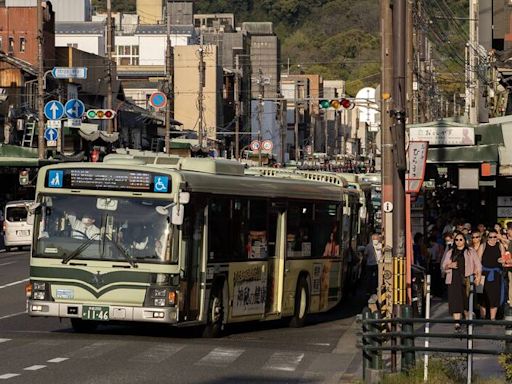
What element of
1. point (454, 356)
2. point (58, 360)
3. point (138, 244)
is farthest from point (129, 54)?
point (454, 356)

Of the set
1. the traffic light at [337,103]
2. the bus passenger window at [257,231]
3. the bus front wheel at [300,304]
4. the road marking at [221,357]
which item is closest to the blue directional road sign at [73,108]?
the traffic light at [337,103]

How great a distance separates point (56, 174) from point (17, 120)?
5178 centimetres

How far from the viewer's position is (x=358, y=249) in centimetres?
3619

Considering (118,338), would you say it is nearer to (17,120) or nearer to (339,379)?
(339,379)

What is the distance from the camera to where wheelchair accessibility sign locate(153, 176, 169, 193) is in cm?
1952

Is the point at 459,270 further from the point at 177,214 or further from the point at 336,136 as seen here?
the point at 336,136

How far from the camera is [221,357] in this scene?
18.0 meters

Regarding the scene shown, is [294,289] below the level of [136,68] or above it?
below

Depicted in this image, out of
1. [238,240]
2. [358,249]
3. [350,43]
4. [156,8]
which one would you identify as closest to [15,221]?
[358,249]

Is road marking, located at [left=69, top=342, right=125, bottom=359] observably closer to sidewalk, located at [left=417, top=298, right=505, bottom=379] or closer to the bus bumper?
the bus bumper

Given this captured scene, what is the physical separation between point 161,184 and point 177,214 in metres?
0.71

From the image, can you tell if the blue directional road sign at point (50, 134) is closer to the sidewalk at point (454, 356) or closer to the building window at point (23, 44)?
the building window at point (23, 44)

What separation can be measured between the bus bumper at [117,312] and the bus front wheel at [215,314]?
60.7 inches

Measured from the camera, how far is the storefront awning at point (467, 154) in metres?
29.4
